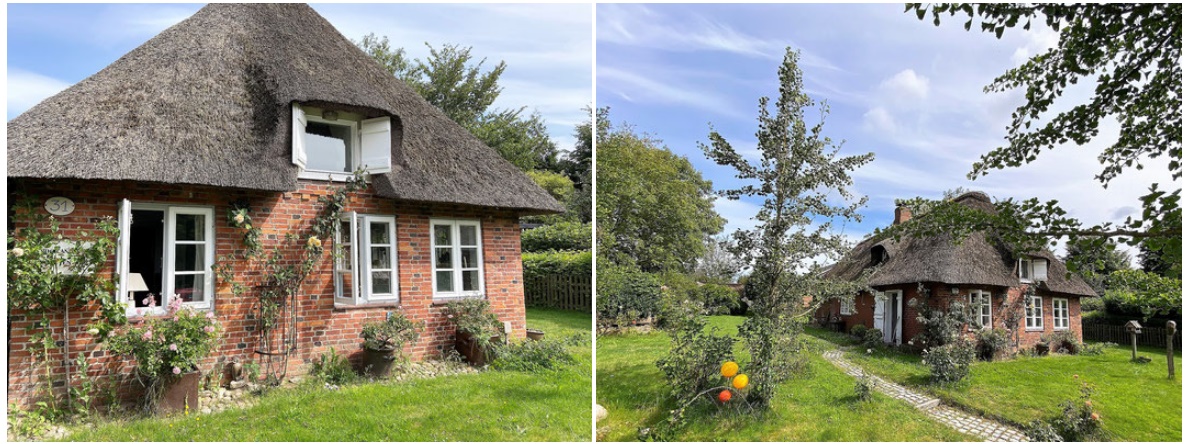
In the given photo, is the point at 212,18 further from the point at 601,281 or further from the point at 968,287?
the point at 968,287

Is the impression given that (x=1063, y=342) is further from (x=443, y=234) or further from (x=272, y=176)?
(x=272, y=176)

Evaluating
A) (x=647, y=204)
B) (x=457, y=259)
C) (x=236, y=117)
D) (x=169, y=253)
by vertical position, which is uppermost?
(x=236, y=117)

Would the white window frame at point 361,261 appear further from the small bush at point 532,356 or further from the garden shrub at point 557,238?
the garden shrub at point 557,238

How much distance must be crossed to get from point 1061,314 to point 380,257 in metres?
14.2

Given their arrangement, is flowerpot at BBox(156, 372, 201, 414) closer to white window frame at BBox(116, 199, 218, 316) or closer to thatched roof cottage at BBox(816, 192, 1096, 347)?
white window frame at BBox(116, 199, 218, 316)

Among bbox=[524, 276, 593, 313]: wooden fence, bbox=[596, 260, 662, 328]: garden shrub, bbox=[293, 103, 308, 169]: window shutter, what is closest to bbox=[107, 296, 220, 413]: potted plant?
bbox=[293, 103, 308, 169]: window shutter

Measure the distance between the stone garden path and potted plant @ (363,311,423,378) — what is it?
575 cm

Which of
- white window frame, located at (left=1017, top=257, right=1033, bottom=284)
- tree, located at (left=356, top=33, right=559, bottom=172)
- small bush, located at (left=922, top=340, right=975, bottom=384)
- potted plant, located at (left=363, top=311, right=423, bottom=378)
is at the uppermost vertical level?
tree, located at (left=356, top=33, right=559, bottom=172)

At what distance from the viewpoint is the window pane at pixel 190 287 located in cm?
636

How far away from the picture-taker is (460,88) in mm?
22312

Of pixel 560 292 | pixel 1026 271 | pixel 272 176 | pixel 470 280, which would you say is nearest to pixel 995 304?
pixel 1026 271

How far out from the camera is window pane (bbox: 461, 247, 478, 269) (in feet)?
27.3

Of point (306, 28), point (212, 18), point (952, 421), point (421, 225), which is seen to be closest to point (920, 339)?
point (952, 421)

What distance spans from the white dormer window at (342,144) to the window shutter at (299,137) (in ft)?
0.22
